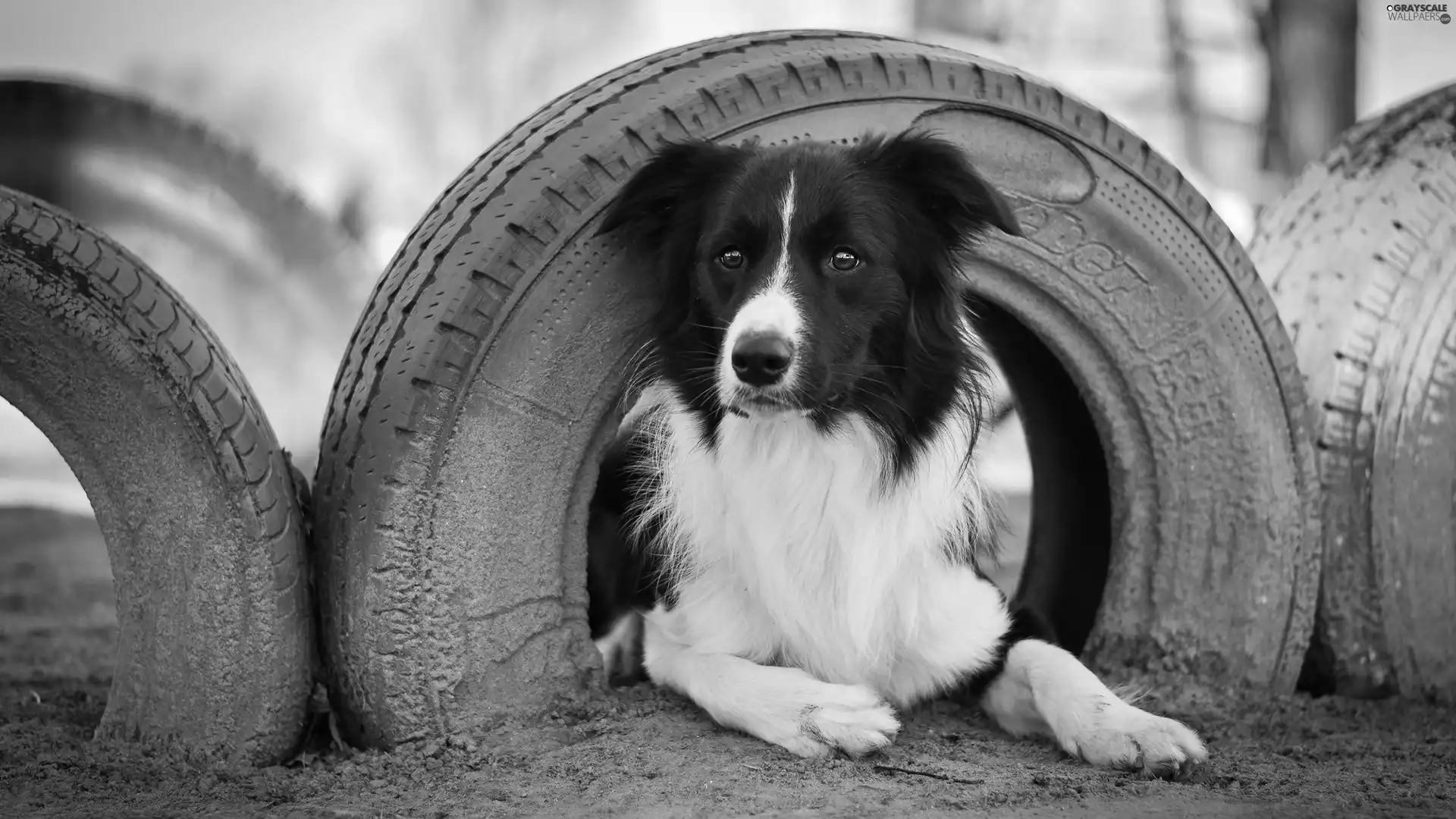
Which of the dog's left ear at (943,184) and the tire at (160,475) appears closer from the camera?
the tire at (160,475)

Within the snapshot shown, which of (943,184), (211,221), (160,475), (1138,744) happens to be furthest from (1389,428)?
(211,221)

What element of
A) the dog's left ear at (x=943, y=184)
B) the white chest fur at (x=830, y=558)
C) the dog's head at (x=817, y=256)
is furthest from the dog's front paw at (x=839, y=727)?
the dog's left ear at (x=943, y=184)

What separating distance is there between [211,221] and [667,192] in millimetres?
5455

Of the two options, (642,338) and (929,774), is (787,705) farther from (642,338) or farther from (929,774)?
(642,338)

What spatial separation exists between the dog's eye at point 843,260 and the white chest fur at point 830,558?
1.29 feet

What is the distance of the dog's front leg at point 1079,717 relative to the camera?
8.88 ft

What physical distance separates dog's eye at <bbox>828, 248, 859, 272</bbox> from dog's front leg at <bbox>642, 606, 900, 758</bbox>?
977 mm

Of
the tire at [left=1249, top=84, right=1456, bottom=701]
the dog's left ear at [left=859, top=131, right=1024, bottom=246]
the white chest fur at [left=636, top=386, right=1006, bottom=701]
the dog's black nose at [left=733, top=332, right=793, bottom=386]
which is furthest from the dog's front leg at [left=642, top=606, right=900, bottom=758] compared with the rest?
the tire at [left=1249, top=84, right=1456, bottom=701]

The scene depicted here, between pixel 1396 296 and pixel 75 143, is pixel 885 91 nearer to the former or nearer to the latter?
pixel 1396 296

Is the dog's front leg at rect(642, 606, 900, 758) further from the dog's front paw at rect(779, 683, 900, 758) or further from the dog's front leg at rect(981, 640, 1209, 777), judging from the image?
the dog's front leg at rect(981, 640, 1209, 777)

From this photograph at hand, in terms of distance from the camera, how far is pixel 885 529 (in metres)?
3.09

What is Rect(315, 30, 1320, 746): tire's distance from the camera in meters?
2.77

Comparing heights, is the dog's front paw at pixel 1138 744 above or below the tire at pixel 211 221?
below

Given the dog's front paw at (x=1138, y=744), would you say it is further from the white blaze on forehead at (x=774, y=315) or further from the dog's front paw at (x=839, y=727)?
the white blaze on forehead at (x=774, y=315)
